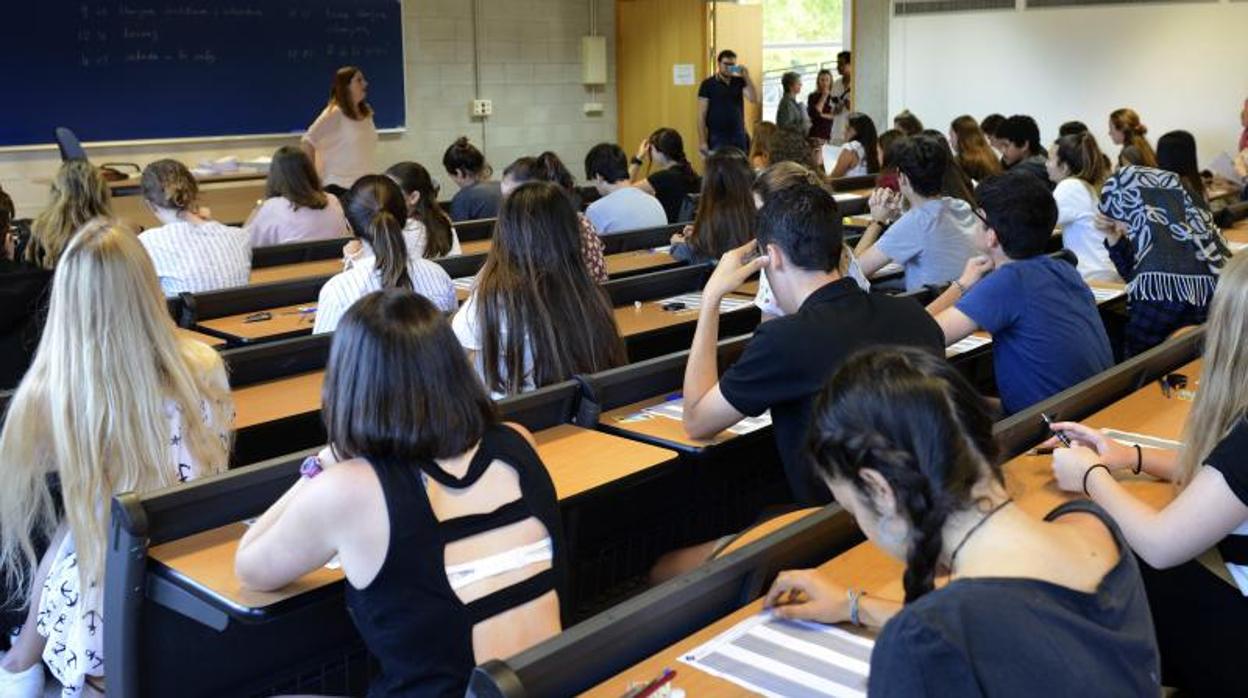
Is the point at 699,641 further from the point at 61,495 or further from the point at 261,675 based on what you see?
the point at 61,495

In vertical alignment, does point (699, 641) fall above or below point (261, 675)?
above

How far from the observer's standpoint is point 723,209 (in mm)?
5641

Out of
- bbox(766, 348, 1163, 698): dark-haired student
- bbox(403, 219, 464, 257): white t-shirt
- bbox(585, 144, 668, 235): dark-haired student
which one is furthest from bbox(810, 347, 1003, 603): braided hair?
bbox(585, 144, 668, 235): dark-haired student

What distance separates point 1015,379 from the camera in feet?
11.5

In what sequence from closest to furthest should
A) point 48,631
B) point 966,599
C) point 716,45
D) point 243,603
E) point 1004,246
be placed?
point 966,599 → point 243,603 → point 48,631 → point 1004,246 → point 716,45

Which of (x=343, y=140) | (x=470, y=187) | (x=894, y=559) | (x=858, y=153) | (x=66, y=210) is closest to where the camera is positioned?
(x=894, y=559)

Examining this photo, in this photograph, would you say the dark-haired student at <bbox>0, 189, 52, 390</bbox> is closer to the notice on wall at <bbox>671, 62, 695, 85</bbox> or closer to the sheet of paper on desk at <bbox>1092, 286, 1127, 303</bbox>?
the sheet of paper on desk at <bbox>1092, 286, 1127, 303</bbox>

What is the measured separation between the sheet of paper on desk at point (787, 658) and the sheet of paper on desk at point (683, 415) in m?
1.12

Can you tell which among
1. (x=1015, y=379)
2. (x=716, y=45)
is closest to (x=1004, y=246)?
(x=1015, y=379)

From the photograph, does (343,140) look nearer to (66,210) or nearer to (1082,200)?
(66,210)

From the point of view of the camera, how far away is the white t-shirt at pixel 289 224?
255 inches

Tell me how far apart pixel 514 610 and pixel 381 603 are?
0.70 feet

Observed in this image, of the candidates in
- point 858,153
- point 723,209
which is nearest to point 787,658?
point 723,209

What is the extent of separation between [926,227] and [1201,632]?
2845 millimetres
